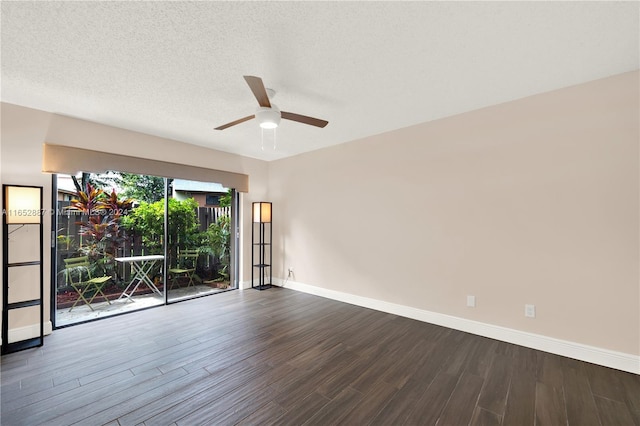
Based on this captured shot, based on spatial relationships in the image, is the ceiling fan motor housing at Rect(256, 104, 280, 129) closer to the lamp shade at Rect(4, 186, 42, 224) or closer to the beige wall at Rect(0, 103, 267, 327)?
the beige wall at Rect(0, 103, 267, 327)

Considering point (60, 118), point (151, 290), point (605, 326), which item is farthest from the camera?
point (151, 290)

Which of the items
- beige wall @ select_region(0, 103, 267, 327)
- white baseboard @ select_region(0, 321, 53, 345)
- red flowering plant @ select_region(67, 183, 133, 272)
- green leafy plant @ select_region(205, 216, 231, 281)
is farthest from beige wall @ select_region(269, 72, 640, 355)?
white baseboard @ select_region(0, 321, 53, 345)

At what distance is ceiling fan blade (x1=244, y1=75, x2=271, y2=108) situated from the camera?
181cm

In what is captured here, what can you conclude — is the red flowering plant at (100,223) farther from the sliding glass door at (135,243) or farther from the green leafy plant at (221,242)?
the green leafy plant at (221,242)

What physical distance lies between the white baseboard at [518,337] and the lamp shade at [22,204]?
3.92 metres

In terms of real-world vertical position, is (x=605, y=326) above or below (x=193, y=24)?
below

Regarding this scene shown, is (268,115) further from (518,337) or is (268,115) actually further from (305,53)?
(518,337)

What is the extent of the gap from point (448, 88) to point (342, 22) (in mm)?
1396

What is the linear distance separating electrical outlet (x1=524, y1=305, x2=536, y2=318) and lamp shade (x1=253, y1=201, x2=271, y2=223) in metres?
4.06

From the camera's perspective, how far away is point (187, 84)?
244cm

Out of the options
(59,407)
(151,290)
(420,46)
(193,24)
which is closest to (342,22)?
(420,46)

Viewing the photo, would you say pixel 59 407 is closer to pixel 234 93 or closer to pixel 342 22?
pixel 234 93

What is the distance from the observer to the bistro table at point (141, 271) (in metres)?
4.01

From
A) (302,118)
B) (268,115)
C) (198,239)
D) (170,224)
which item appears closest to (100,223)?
(170,224)
